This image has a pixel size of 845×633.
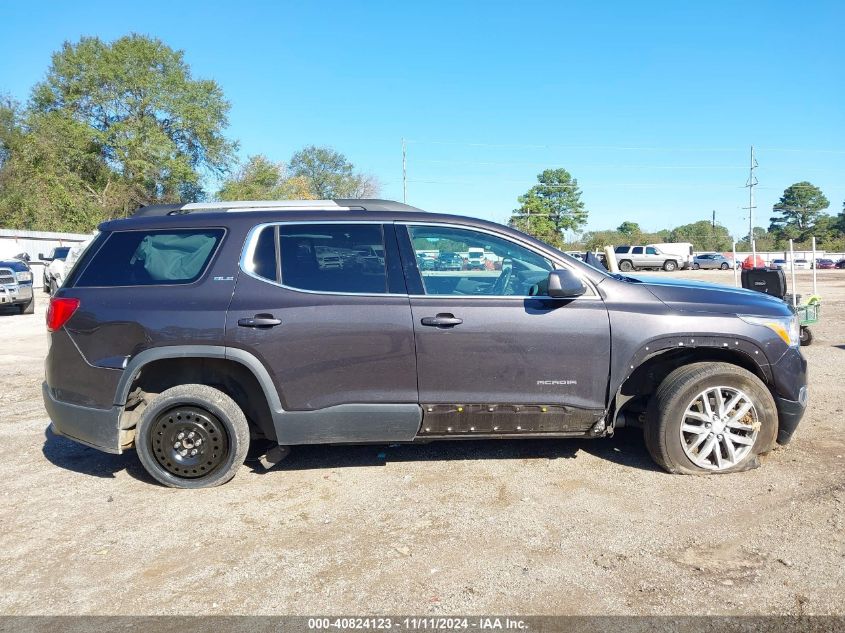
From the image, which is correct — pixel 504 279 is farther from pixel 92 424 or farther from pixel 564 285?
pixel 92 424

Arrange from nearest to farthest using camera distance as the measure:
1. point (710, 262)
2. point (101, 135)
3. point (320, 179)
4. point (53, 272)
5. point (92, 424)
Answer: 1. point (92, 424)
2. point (53, 272)
3. point (101, 135)
4. point (710, 262)
5. point (320, 179)

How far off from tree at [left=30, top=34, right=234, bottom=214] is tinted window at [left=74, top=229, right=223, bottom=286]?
4652 centimetres

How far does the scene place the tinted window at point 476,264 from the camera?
4375 mm

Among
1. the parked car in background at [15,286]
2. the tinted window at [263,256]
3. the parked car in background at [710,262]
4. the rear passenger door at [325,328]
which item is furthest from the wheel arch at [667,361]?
the parked car in background at [710,262]

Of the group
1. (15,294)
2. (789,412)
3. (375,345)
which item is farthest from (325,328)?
(15,294)

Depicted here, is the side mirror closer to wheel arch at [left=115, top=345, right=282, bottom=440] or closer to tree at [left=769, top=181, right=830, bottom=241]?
wheel arch at [left=115, top=345, right=282, bottom=440]

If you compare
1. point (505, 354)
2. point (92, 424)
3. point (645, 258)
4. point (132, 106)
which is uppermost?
point (132, 106)

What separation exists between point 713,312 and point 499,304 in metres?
1.41

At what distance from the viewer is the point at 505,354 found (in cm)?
423

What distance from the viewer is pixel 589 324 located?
4.27 meters

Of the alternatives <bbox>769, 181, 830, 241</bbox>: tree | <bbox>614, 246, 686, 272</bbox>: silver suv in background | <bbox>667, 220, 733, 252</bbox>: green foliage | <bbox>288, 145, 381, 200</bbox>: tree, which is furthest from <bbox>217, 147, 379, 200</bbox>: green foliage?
<bbox>769, 181, 830, 241</bbox>: tree

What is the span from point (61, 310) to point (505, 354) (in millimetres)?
2905

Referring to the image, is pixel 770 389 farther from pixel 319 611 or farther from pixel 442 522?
pixel 319 611

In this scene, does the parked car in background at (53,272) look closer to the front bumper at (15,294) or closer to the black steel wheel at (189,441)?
the front bumper at (15,294)
